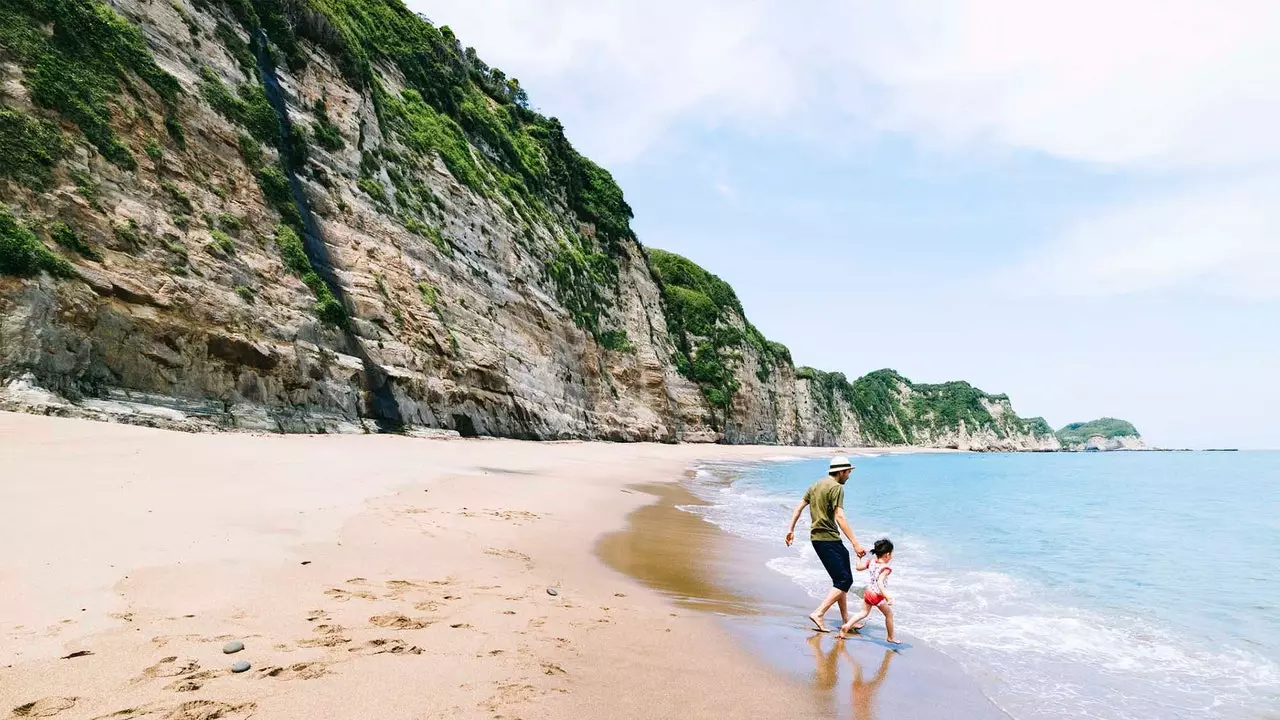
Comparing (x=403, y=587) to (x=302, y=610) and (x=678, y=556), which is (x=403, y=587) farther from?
(x=678, y=556)

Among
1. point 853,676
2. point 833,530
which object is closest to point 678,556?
point 833,530

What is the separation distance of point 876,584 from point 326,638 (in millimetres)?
4855

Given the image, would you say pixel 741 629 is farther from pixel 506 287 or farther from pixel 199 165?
pixel 506 287

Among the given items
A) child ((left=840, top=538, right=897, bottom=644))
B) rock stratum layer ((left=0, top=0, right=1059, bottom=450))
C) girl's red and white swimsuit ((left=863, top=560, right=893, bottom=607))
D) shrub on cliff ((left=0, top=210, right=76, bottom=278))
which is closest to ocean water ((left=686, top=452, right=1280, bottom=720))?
child ((left=840, top=538, right=897, bottom=644))

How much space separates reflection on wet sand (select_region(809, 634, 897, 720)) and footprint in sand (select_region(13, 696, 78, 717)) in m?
4.36

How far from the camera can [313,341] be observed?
1802 centimetres

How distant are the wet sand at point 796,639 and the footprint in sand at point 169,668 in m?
3.80

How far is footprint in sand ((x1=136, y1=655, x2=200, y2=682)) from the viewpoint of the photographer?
323 centimetres

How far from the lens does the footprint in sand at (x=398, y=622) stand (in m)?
4.41

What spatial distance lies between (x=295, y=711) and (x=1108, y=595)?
397 inches

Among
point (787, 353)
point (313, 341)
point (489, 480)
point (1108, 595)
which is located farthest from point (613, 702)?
point (787, 353)


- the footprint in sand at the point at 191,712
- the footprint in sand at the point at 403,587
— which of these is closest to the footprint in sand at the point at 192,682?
the footprint in sand at the point at 191,712

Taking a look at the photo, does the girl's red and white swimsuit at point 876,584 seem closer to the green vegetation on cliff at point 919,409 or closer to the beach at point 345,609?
the beach at point 345,609

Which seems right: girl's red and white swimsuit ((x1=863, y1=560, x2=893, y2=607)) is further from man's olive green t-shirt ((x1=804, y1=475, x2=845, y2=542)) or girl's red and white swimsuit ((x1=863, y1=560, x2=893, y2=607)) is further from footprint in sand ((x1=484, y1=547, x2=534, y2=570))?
footprint in sand ((x1=484, y1=547, x2=534, y2=570))
